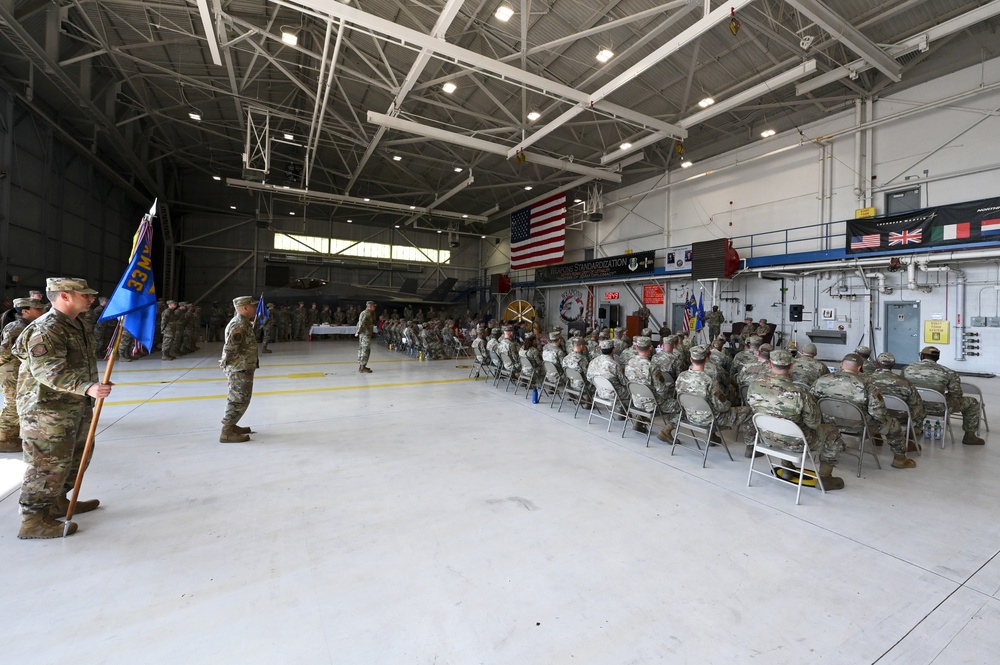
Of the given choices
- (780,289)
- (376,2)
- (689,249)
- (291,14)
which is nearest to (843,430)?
(780,289)

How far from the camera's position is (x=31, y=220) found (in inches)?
494

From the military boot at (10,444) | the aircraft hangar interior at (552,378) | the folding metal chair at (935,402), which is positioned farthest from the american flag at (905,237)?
the military boot at (10,444)

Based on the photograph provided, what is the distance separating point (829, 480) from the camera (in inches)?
153

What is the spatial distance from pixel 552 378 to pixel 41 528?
5859 millimetres

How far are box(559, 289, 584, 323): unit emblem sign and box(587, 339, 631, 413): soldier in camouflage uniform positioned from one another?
53.2 feet

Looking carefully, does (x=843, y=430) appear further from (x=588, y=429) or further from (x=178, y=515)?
(x=178, y=515)

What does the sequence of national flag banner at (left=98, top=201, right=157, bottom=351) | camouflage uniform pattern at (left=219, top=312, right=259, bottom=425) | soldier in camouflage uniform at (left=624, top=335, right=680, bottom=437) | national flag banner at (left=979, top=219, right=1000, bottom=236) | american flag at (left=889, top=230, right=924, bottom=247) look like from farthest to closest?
american flag at (left=889, top=230, right=924, bottom=247)
national flag banner at (left=979, top=219, right=1000, bottom=236)
soldier in camouflage uniform at (left=624, top=335, right=680, bottom=437)
camouflage uniform pattern at (left=219, top=312, right=259, bottom=425)
national flag banner at (left=98, top=201, right=157, bottom=351)

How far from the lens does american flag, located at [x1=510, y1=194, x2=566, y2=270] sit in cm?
2045

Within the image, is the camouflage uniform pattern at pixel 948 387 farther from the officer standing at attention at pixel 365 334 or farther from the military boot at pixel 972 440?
the officer standing at attention at pixel 365 334

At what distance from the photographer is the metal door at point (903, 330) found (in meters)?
11.0

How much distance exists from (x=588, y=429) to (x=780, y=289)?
11.9 m

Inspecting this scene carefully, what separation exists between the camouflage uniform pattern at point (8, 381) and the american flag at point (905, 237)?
53.5ft

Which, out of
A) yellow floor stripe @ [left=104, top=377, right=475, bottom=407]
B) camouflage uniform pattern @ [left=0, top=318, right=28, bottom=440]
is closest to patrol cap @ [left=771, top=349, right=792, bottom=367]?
yellow floor stripe @ [left=104, top=377, right=475, bottom=407]

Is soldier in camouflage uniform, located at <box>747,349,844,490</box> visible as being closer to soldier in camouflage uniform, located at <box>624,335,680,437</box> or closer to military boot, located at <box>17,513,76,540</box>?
soldier in camouflage uniform, located at <box>624,335,680,437</box>
